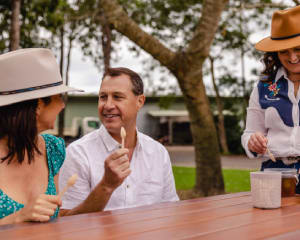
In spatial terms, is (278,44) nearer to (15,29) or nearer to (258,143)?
(258,143)

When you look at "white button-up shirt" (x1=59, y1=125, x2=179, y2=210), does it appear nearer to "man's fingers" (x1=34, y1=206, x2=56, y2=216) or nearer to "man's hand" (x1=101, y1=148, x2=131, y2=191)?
"man's hand" (x1=101, y1=148, x2=131, y2=191)

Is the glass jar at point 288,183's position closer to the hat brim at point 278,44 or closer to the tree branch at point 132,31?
the hat brim at point 278,44

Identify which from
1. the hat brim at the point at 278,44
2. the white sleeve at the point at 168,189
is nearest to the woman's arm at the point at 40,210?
the white sleeve at the point at 168,189

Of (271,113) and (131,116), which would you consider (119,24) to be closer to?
(131,116)

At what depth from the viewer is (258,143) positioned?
237 centimetres

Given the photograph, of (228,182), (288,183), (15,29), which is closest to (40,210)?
(288,183)

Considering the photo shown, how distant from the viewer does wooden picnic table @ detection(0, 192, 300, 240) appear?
150 centimetres

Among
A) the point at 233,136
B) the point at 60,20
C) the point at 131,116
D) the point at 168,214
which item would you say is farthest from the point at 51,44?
the point at 168,214

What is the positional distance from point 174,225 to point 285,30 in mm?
1413

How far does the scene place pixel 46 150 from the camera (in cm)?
226

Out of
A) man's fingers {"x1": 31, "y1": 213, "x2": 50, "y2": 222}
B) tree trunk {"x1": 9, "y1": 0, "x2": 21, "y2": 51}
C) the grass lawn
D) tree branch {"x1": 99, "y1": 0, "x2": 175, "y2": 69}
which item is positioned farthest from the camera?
tree trunk {"x1": 9, "y1": 0, "x2": 21, "y2": 51}

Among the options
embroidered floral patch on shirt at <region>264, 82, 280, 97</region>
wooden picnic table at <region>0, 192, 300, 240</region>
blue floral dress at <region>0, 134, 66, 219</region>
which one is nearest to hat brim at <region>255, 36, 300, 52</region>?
embroidered floral patch on shirt at <region>264, 82, 280, 97</region>

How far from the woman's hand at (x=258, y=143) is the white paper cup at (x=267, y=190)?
14.1 inches

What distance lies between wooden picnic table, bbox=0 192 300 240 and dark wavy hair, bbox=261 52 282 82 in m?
0.91
